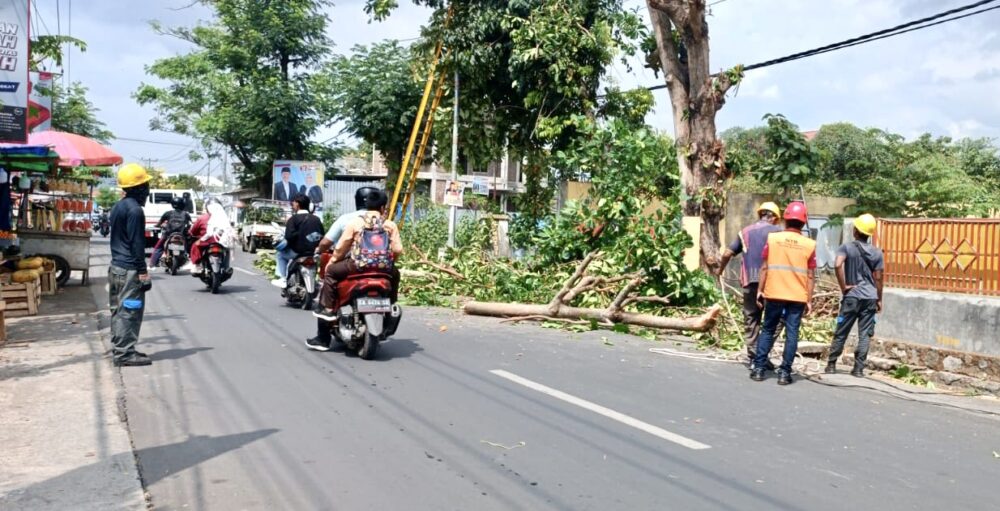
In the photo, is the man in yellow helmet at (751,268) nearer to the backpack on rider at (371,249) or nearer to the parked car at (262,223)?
the backpack on rider at (371,249)

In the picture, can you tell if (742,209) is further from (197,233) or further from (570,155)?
(197,233)

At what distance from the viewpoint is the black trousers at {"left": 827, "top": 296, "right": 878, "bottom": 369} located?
28.2 ft

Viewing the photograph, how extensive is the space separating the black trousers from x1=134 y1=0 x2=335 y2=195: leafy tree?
3057 centimetres

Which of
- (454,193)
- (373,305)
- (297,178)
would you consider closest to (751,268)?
(373,305)

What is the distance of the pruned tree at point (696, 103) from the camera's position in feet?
46.5

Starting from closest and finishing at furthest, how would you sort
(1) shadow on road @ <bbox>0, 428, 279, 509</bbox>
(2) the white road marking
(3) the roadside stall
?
(1) shadow on road @ <bbox>0, 428, 279, 509</bbox>, (2) the white road marking, (3) the roadside stall

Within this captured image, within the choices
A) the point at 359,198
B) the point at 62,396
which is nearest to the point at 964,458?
the point at 359,198

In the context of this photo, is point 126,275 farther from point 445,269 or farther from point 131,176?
point 445,269

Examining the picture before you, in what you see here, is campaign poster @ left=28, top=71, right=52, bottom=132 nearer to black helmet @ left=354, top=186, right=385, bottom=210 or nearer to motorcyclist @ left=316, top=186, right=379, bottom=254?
motorcyclist @ left=316, top=186, right=379, bottom=254

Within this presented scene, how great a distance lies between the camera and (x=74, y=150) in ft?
45.8

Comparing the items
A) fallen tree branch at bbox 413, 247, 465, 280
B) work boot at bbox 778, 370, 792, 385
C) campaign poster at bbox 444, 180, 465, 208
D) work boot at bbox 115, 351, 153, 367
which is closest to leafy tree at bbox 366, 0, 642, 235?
campaign poster at bbox 444, 180, 465, 208

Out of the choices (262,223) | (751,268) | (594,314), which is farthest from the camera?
(262,223)

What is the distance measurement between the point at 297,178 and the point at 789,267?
103 feet

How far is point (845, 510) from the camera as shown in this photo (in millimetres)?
4398
